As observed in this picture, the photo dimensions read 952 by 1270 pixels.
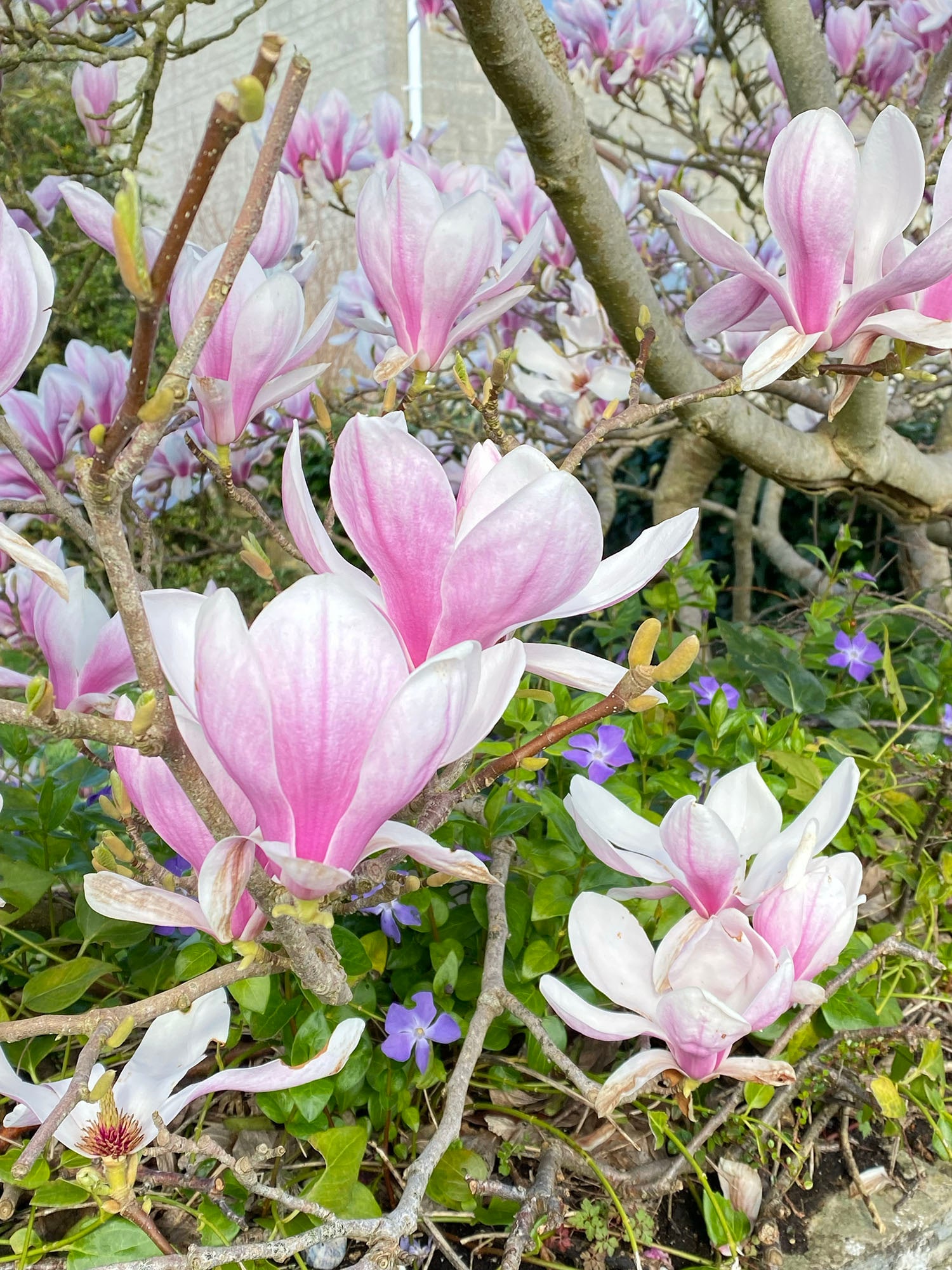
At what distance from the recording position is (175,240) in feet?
0.95

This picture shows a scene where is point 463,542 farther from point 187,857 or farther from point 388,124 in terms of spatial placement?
point 388,124

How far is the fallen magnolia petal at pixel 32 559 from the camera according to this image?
0.35 m

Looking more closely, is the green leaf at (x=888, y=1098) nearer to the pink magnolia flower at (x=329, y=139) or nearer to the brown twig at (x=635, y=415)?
the brown twig at (x=635, y=415)

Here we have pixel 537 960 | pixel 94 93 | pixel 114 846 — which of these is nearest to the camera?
pixel 114 846

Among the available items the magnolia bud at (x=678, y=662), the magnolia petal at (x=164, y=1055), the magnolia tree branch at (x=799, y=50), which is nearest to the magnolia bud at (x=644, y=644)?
the magnolia bud at (x=678, y=662)

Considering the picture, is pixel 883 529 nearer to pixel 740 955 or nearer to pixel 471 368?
pixel 471 368

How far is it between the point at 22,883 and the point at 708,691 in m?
0.75

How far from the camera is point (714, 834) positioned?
542 millimetres

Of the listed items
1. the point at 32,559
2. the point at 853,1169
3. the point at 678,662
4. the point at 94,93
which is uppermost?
the point at 94,93

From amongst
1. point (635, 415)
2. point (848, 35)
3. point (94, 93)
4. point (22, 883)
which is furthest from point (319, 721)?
point (848, 35)

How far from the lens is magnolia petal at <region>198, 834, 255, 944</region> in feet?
1.17

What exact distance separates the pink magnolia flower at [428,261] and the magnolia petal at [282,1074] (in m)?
0.42

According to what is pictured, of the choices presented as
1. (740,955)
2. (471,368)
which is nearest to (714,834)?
(740,955)

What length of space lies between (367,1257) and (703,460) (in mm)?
1601
